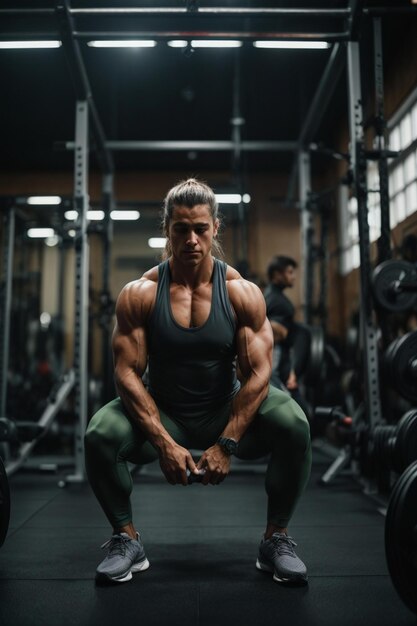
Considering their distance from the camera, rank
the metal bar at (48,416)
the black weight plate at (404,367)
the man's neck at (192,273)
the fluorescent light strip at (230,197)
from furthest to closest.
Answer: the fluorescent light strip at (230,197), the metal bar at (48,416), the black weight plate at (404,367), the man's neck at (192,273)

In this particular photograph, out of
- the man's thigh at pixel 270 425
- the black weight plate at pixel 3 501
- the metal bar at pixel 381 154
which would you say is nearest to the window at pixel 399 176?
the metal bar at pixel 381 154

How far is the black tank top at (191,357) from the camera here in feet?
5.51

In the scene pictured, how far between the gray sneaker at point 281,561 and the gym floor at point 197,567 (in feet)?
0.09

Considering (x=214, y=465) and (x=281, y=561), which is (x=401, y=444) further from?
(x=214, y=465)

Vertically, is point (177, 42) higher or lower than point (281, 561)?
higher

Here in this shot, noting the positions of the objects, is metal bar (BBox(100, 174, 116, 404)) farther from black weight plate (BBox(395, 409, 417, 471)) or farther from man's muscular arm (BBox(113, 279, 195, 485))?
man's muscular arm (BBox(113, 279, 195, 485))

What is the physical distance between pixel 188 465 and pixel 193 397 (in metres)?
0.25

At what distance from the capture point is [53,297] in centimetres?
845

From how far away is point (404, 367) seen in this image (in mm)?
2547

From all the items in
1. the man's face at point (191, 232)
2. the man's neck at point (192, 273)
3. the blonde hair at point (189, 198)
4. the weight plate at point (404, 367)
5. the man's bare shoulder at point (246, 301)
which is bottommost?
the weight plate at point (404, 367)

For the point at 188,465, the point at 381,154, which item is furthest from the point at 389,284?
the point at 188,465

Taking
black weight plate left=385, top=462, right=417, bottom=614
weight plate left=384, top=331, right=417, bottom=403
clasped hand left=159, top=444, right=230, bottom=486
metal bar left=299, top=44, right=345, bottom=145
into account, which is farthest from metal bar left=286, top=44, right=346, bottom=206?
black weight plate left=385, top=462, right=417, bottom=614

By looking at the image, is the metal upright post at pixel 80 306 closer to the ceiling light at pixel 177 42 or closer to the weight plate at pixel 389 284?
the ceiling light at pixel 177 42

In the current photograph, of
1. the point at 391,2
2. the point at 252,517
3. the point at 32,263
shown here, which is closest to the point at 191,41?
the point at 391,2
